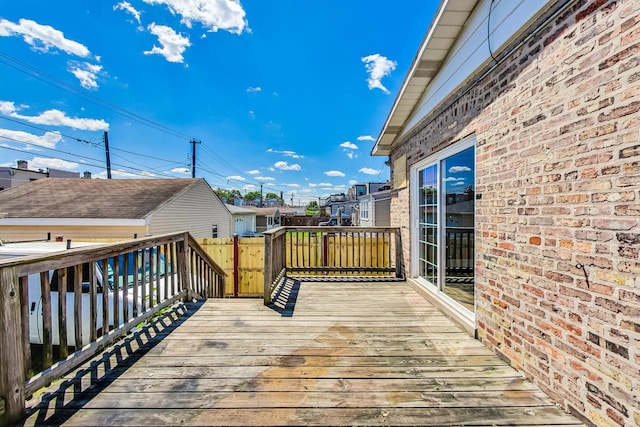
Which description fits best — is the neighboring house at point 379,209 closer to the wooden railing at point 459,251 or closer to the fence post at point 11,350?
the wooden railing at point 459,251

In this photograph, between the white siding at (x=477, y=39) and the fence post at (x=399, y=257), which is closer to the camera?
the white siding at (x=477, y=39)

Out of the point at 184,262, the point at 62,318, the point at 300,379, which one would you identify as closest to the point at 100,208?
the point at 184,262

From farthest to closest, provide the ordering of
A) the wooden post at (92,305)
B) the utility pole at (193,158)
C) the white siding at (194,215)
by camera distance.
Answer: the utility pole at (193,158), the white siding at (194,215), the wooden post at (92,305)

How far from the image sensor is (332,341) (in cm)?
262

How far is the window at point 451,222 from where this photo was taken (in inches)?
122

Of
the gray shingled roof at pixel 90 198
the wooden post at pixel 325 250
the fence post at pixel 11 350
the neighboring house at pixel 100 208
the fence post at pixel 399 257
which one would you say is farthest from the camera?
the gray shingled roof at pixel 90 198

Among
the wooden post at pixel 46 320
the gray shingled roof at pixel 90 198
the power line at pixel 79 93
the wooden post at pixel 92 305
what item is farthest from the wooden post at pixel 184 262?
the power line at pixel 79 93

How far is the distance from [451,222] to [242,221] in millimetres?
22445

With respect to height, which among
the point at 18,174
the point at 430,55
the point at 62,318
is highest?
the point at 18,174

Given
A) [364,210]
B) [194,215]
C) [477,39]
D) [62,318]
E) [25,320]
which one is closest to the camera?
[25,320]

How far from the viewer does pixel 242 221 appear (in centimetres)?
2425

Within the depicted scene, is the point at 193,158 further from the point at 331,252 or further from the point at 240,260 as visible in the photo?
the point at 331,252

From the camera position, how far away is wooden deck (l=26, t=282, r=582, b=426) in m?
1.62

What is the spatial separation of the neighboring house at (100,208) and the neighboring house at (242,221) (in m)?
8.00
